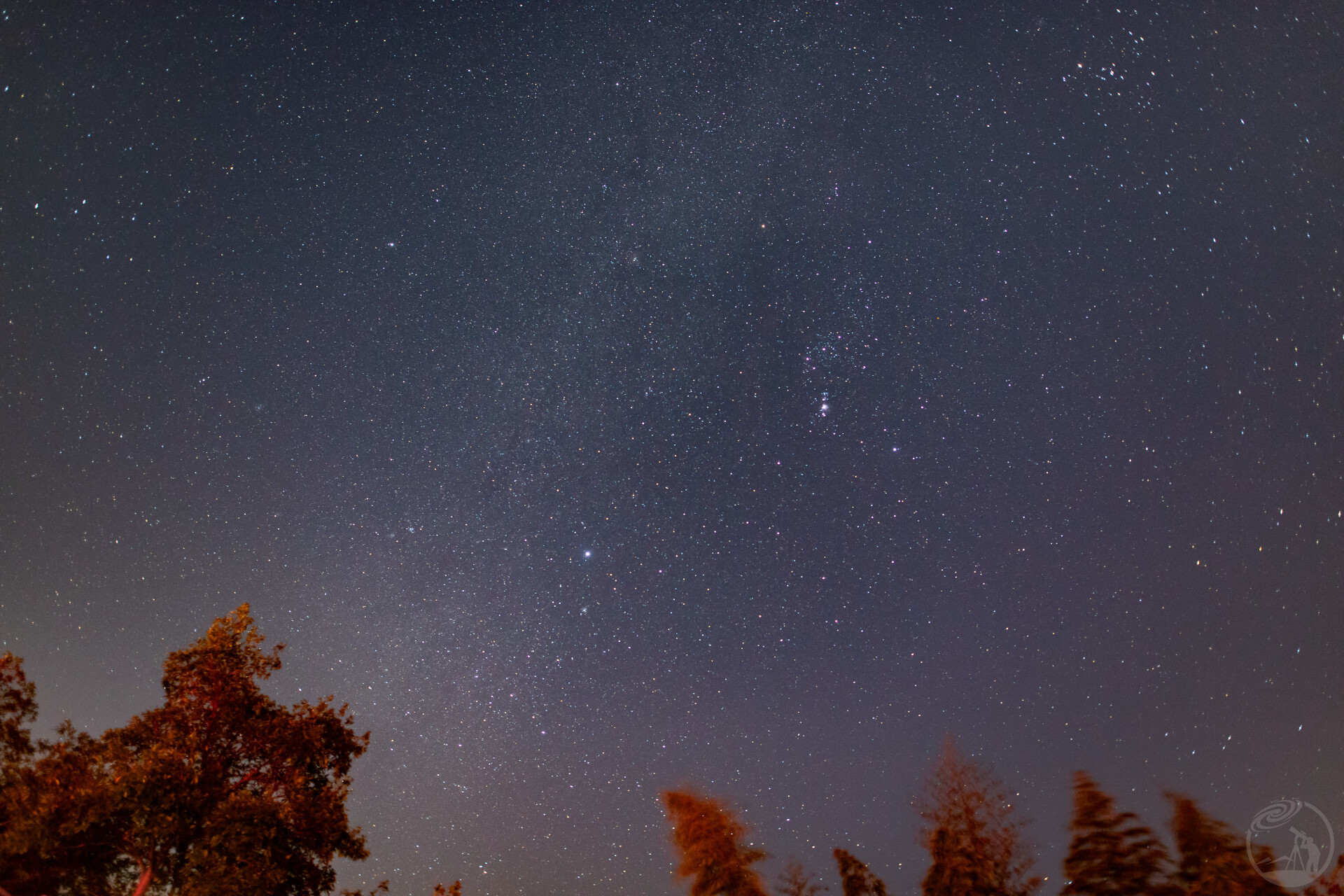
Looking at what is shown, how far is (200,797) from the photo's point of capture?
1085 centimetres

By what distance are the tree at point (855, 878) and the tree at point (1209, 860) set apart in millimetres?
7553

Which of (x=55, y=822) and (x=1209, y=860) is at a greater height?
(x=55, y=822)

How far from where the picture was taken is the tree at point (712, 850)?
71.8ft

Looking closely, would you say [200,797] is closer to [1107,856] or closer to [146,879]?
[146,879]

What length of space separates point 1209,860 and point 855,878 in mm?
8626

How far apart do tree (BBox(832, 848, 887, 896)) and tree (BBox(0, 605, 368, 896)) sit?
44.2 ft

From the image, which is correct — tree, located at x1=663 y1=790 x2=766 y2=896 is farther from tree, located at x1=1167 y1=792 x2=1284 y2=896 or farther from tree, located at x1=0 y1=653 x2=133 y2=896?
tree, located at x1=0 y1=653 x2=133 y2=896

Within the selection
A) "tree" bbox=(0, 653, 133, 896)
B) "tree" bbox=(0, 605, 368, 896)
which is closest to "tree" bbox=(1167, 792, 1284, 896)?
"tree" bbox=(0, 605, 368, 896)

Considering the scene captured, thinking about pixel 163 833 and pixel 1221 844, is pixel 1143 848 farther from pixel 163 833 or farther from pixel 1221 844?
pixel 163 833

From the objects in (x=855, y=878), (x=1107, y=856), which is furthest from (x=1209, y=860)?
(x=855, y=878)

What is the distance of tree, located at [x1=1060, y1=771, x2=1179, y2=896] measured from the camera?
15.1 metres

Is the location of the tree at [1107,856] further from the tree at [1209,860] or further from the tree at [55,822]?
the tree at [55,822]

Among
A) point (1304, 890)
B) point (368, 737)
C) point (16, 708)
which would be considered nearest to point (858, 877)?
point (1304, 890)

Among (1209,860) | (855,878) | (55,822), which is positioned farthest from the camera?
(855,878)
